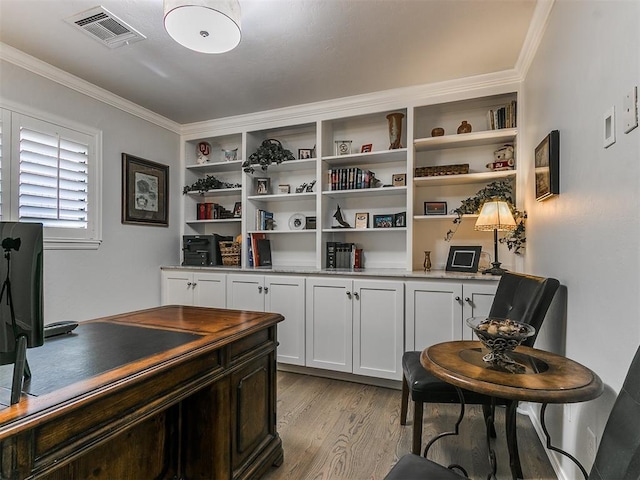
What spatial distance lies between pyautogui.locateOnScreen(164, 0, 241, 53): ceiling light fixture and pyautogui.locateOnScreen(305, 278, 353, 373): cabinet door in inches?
72.6

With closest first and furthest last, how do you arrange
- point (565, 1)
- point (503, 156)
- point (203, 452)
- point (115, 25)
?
point (203, 452)
point (565, 1)
point (115, 25)
point (503, 156)

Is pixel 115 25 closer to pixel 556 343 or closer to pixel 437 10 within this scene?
pixel 437 10

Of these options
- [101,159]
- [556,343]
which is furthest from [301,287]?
[101,159]

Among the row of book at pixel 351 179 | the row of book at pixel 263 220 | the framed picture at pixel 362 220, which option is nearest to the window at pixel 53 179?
the row of book at pixel 263 220

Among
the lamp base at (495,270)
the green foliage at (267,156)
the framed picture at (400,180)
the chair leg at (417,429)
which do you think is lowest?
the chair leg at (417,429)

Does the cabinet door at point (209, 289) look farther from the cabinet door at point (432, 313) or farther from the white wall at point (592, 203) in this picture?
the white wall at point (592, 203)

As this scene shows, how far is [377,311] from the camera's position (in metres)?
2.70

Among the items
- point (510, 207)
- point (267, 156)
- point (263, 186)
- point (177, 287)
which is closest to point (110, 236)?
point (177, 287)

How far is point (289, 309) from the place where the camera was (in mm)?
2994

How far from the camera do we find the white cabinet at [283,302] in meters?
2.96

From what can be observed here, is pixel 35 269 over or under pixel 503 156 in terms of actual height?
under

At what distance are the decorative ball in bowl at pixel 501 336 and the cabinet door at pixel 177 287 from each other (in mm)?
2855

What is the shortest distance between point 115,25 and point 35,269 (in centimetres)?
200

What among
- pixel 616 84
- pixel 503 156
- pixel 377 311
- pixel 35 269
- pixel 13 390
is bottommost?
pixel 377 311
